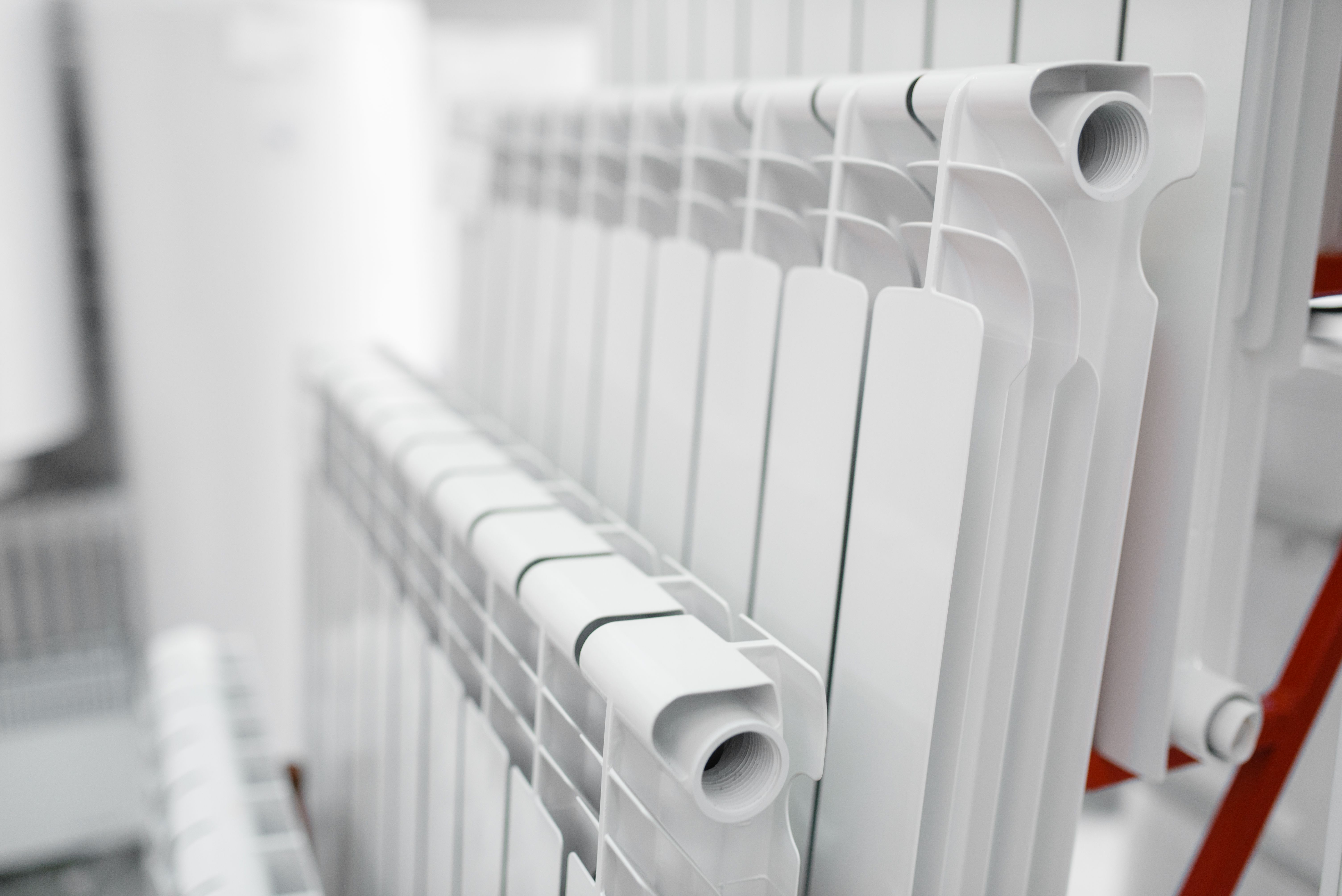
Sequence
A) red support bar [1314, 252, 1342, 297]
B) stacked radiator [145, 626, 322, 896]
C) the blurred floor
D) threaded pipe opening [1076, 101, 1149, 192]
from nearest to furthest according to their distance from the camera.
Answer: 1. threaded pipe opening [1076, 101, 1149, 192]
2. red support bar [1314, 252, 1342, 297]
3. stacked radiator [145, 626, 322, 896]
4. the blurred floor

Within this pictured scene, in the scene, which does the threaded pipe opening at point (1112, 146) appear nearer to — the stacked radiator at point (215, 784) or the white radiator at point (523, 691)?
the white radiator at point (523, 691)

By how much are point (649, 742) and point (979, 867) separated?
149 mm

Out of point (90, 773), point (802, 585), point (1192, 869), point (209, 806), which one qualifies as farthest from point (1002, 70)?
point (90, 773)

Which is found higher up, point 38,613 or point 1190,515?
point 1190,515

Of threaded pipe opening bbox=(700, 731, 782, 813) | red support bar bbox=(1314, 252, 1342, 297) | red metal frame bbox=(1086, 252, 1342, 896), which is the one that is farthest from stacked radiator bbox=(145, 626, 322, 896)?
red support bar bbox=(1314, 252, 1342, 297)

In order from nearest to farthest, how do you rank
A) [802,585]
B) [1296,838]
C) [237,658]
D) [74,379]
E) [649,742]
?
[649,742], [802,585], [1296,838], [237,658], [74,379]

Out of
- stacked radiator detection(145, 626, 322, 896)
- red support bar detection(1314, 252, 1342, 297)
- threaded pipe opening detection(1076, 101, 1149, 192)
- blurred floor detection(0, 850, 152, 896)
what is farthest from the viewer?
blurred floor detection(0, 850, 152, 896)

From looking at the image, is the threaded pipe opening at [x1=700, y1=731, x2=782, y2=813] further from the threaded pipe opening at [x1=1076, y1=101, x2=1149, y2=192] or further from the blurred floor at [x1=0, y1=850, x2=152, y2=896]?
the blurred floor at [x1=0, y1=850, x2=152, y2=896]

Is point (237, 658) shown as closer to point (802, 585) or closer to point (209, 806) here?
point (209, 806)

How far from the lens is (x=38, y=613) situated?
59.1 inches

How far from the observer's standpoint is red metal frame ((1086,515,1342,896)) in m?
0.49

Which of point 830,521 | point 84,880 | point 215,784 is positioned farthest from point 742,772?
point 84,880

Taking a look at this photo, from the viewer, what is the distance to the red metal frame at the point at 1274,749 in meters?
0.49

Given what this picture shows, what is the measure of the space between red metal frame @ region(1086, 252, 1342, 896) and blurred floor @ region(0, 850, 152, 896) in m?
1.40
